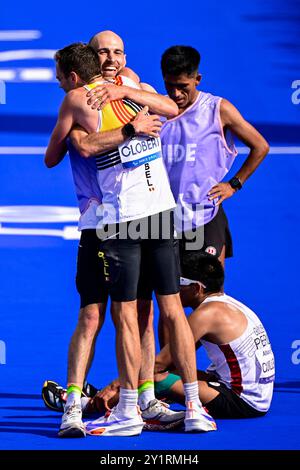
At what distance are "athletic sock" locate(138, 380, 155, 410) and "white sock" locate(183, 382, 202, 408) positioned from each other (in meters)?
0.37

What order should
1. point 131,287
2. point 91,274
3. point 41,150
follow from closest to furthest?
1. point 131,287
2. point 91,274
3. point 41,150

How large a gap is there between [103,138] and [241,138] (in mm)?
1575

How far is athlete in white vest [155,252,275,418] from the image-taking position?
7.18 m

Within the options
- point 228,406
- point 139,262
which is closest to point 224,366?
point 228,406

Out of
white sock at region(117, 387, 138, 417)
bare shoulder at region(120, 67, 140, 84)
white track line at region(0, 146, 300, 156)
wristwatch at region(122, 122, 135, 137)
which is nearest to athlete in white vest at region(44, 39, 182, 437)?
wristwatch at region(122, 122, 135, 137)

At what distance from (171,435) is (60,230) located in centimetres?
488

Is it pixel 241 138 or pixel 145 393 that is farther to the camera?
pixel 241 138

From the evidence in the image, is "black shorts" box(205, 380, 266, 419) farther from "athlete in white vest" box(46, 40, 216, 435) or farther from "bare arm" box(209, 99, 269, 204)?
"bare arm" box(209, 99, 269, 204)

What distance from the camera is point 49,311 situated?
9664 mm

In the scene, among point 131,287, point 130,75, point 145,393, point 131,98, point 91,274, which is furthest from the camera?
point 130,75

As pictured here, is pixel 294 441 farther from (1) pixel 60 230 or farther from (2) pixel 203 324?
(1) pixel 60 230

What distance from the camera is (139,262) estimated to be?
22.4ft

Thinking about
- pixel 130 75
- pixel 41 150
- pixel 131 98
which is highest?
pixel 41 150

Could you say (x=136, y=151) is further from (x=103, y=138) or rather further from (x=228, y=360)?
(x=228, y=360)
